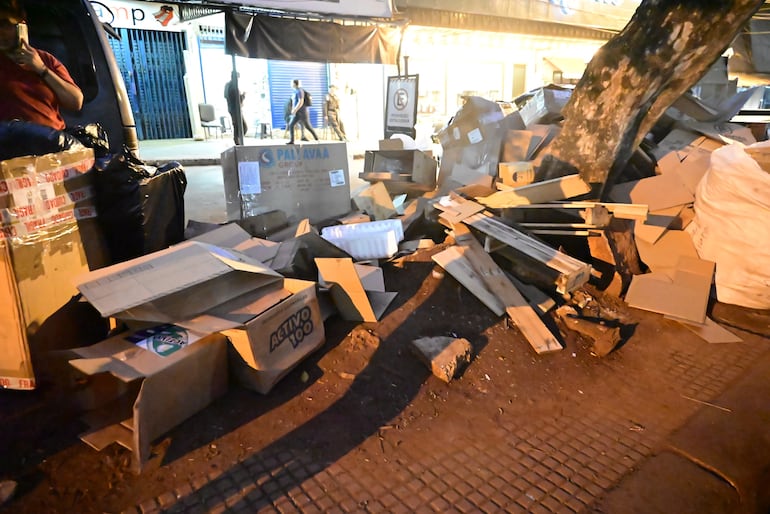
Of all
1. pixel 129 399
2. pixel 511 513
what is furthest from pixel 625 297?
pixel 129 399

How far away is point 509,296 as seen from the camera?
330cm

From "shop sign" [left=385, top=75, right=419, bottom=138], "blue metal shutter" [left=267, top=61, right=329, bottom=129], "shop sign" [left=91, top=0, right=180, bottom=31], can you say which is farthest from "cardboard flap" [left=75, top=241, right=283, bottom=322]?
"blue metal shutter" [left=267, top=61, right=329, bottom=129]

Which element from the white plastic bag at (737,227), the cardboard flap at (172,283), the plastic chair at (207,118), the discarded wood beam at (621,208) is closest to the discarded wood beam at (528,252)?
the discarded wood beam at (621,208)

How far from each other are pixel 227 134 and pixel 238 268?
15025 millimetres

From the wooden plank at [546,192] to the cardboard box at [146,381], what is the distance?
275 centimetres

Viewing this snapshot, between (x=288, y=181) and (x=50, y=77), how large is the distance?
2.15 meters

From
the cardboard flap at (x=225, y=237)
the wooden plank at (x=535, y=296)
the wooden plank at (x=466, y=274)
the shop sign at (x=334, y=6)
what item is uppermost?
the shop sign at (x=334, y=6)

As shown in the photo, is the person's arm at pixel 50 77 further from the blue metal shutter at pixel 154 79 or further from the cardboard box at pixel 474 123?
the blue metal shutter at pixel 154 79

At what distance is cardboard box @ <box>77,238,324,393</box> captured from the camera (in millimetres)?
2197

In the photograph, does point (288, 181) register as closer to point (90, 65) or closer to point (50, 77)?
point (90, 65)

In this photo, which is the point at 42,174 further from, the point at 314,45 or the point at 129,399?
the point at 314,45

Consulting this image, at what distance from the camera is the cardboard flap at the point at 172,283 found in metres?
2.15

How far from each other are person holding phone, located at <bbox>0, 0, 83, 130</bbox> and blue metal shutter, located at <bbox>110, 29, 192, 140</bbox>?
475 inches

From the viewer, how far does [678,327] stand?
3.32 meters
